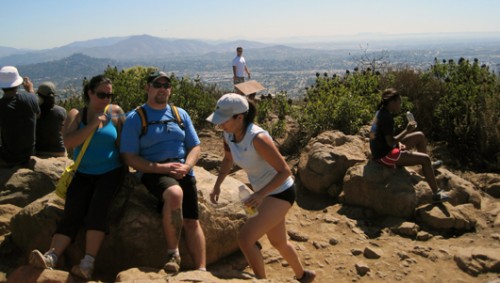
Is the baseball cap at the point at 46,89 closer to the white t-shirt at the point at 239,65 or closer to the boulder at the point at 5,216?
the boulder at the point at 5,216

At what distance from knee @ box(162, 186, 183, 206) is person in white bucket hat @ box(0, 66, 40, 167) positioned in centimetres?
238

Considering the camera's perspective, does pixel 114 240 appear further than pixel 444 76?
No

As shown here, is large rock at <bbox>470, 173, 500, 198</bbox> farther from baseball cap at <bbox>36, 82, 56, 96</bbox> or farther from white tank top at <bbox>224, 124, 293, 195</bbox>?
baseball cap at <bbox>36, 82, 56, 96</bbox>

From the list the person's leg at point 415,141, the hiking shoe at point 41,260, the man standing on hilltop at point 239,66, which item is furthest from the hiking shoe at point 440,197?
the man standing on hilltop at point 239,66

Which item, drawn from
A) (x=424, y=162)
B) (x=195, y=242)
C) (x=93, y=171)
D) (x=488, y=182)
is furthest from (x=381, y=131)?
(x=93, y=171)

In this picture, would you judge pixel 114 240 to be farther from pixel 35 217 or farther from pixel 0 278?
pixel 0 278

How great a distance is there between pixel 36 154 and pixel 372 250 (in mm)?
4311

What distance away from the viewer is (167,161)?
13.7ft

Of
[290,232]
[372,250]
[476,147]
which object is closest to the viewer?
[372,250]

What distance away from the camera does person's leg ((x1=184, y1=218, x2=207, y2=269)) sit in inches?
155

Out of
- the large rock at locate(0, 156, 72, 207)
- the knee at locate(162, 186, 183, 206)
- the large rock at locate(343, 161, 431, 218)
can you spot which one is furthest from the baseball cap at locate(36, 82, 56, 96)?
the large rock at locate(343, 161, 431, 218)

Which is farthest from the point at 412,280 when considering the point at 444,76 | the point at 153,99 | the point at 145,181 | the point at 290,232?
the point at 444,76

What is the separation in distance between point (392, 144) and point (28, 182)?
4.57 meters

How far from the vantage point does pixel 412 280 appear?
4.67 meters
